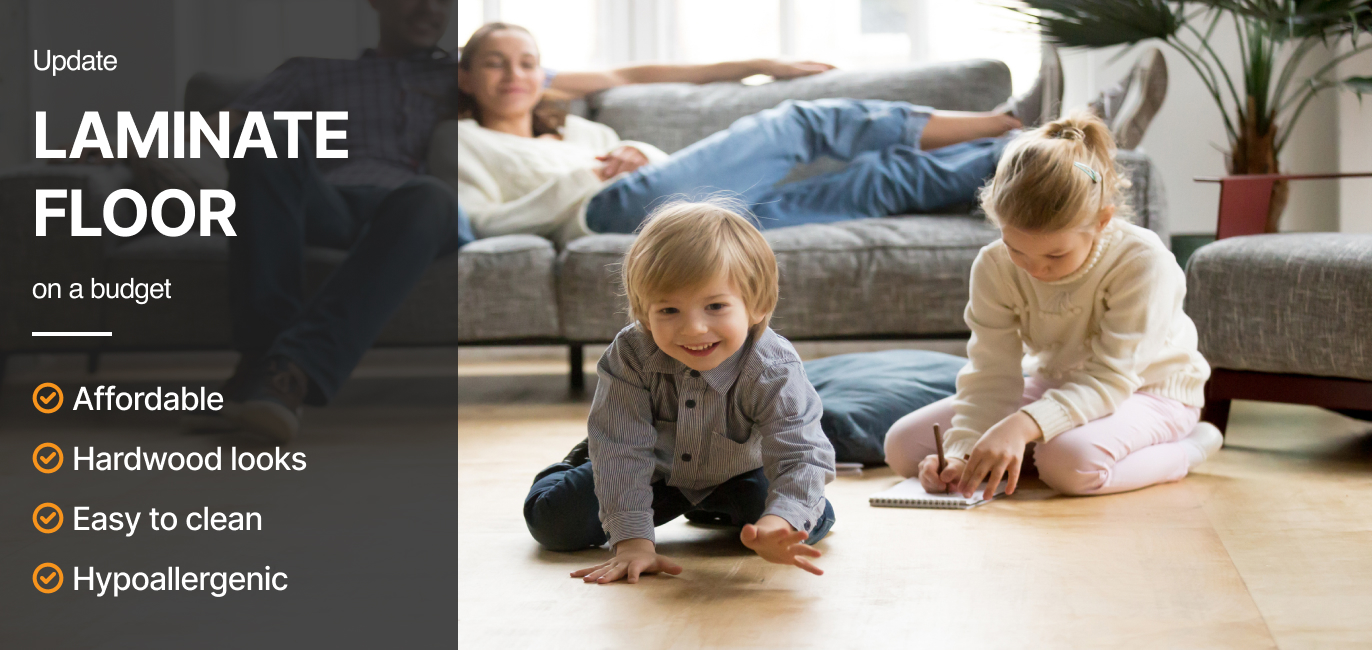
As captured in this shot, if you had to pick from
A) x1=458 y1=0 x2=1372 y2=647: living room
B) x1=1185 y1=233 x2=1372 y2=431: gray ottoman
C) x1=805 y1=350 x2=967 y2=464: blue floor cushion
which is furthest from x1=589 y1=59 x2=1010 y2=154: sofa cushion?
x1=1185 y1=233 x2=1372 y2=431: gray ottoman

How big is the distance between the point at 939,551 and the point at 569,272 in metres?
1.18

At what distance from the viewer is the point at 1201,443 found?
1532mm

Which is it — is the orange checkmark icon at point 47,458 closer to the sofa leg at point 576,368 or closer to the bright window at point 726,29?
the sofa leg at point 576,368

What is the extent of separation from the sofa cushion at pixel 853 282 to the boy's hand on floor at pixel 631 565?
42.9 inches

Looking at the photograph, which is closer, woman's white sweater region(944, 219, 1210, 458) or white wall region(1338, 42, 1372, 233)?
woman's white sweater region(944, 219, 1210, 458)

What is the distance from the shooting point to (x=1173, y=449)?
1.46 meters

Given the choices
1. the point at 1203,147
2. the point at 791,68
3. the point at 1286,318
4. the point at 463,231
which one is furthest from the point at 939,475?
the point at 1203,147

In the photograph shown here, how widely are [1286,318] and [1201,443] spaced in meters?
0.23

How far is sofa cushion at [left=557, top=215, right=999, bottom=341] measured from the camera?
2150mm

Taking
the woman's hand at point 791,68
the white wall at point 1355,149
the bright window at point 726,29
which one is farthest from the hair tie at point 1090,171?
the bright window at point 726,29

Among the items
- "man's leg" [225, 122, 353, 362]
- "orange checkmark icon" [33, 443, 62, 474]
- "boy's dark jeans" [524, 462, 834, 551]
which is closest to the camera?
"boy's dark jeans" [524, 462, 834, 551]

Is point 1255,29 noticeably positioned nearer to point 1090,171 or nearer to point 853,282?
point 853,282

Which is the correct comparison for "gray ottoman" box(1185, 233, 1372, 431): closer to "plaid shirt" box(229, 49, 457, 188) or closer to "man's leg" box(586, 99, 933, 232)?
"man's leg" box(586, 99, 933, 232)

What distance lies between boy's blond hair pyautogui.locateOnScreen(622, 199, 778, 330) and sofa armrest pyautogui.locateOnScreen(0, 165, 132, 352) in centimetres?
158
